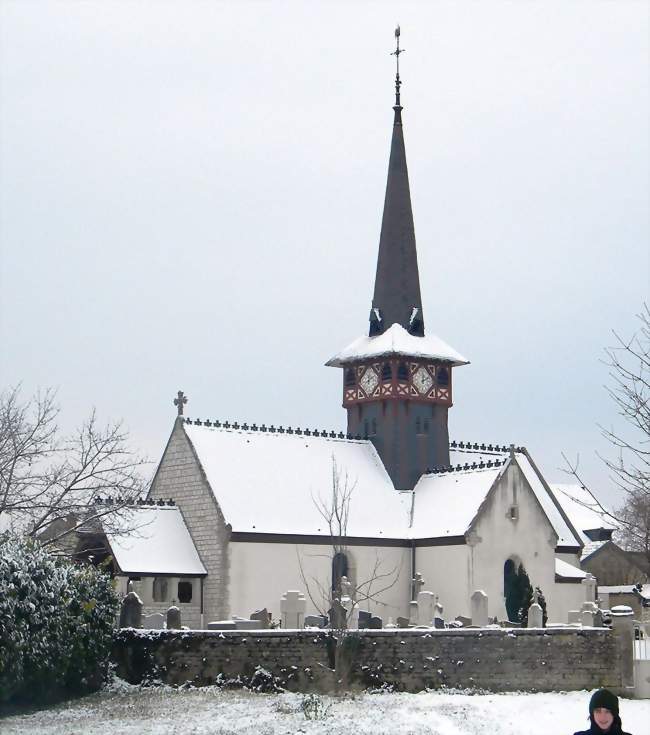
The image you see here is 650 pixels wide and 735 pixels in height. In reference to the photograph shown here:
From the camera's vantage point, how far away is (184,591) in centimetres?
4222

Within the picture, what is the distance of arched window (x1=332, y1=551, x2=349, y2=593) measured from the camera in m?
44.2

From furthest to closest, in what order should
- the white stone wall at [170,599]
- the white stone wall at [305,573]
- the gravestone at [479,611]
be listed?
the white stone wall at [305,573]
the white stone wall at [170,599]
the gravestone at [479,611]

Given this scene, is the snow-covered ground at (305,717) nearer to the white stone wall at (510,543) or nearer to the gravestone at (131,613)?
the gravestone at (131,613)

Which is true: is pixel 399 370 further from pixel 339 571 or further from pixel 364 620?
pixel 364 620

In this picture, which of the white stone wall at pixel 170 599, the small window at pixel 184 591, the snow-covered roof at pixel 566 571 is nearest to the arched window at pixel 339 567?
the white stone wall at pixel 170 599

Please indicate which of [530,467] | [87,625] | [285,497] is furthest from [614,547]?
[87,625]

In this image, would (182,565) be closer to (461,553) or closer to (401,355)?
(461,553)

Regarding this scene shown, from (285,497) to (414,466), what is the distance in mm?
6642

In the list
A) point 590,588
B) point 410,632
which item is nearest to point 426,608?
point 410,632

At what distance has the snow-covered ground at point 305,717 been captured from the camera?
2580 cm

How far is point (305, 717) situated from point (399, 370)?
24.2 meters

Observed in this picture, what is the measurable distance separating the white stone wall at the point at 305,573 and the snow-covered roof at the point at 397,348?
7.83 metres

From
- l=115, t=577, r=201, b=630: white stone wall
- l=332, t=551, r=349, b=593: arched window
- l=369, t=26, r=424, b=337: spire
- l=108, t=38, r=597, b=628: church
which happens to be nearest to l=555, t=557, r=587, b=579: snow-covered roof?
l=108, t=38, r=597, b=628: church

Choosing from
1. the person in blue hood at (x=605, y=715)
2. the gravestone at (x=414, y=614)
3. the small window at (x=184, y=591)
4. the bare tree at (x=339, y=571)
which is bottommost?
the person in blue hood at (x=605, y=715)
